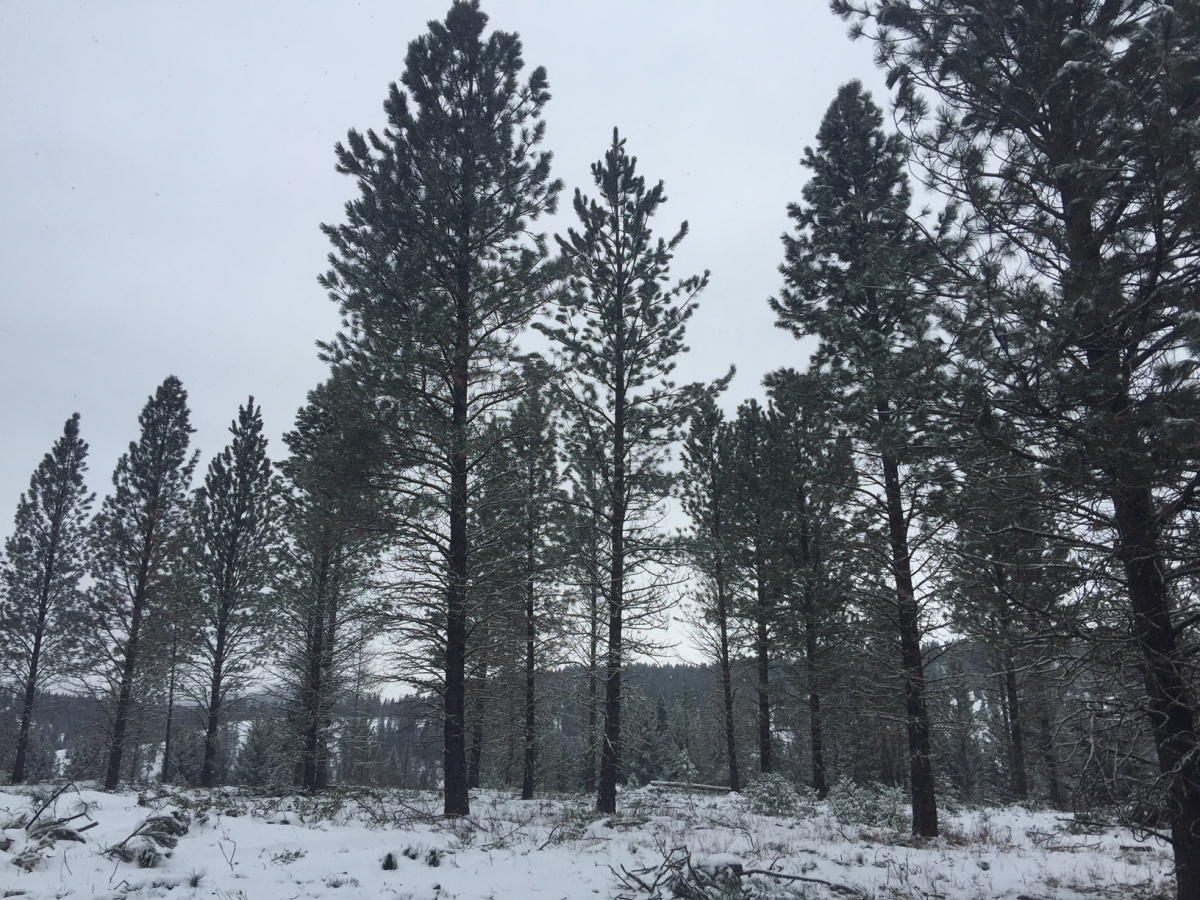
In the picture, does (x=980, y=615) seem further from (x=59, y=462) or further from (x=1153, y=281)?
(x=59, y=462)

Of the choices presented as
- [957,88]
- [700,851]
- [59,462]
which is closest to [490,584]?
[700,851]

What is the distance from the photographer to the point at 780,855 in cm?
789

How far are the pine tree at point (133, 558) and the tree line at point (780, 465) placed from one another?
0.13 metres

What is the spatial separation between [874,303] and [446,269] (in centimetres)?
846

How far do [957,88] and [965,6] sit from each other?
791mm

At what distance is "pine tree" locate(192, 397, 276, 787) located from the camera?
22.8 meters

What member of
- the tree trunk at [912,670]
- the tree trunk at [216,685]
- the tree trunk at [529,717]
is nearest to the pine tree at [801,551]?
the tree trunk at [912,670]

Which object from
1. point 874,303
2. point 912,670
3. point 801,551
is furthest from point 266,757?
point 874,303

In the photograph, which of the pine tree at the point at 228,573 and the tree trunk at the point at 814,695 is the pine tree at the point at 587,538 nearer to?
the tree trunk at the point at 814,695

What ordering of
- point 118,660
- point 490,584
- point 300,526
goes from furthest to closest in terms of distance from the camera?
point 118,660, point 300,526, point 490,584

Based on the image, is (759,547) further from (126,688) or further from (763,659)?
(126,688)

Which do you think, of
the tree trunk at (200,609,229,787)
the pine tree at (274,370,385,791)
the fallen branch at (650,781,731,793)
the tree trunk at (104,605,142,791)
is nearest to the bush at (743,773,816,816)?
the fallen branch at (650,781,731,793)

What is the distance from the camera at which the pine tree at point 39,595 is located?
23.7 metres

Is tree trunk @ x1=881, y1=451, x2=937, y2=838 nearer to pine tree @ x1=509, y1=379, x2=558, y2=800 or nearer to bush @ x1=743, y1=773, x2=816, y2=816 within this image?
bush @ x1=743, y1=773, x2=816, y2=816
